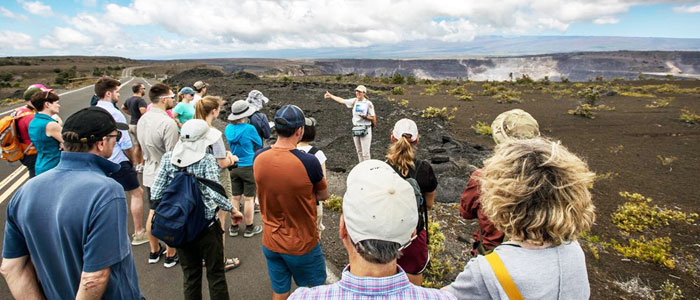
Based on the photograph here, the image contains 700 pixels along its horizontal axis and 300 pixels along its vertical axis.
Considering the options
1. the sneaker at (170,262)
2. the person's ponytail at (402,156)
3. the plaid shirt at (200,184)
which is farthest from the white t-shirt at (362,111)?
the plaid shirt at (200,184)

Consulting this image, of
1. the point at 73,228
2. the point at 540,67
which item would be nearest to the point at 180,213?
the point at 73,228

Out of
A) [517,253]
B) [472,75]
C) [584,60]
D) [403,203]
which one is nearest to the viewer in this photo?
[403,203]

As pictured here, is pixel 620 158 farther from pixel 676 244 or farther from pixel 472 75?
pixel 472 75

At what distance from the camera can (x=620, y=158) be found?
8.51m

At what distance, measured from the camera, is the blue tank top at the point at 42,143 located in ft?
10.8

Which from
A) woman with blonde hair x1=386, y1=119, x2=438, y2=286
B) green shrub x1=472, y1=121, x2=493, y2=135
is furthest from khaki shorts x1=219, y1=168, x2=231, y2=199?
green shrub x1=472, y1=121, x2=493, y2=135

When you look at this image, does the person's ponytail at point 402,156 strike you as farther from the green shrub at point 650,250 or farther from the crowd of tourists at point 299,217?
the green shrub at point 650,250

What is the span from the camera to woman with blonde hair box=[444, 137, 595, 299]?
1252mm

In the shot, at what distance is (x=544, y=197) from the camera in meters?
1.33

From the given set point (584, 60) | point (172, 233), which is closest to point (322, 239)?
point (172, 233)

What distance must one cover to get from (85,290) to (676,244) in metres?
6.79

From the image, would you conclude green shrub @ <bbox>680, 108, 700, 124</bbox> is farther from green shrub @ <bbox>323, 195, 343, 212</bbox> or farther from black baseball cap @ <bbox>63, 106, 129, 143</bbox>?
black baseball cap @ <bbox>63, 106, 129, 143</bbox>

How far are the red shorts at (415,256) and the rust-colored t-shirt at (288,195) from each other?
72cm

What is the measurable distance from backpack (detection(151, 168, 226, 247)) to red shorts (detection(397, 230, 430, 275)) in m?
1.58
